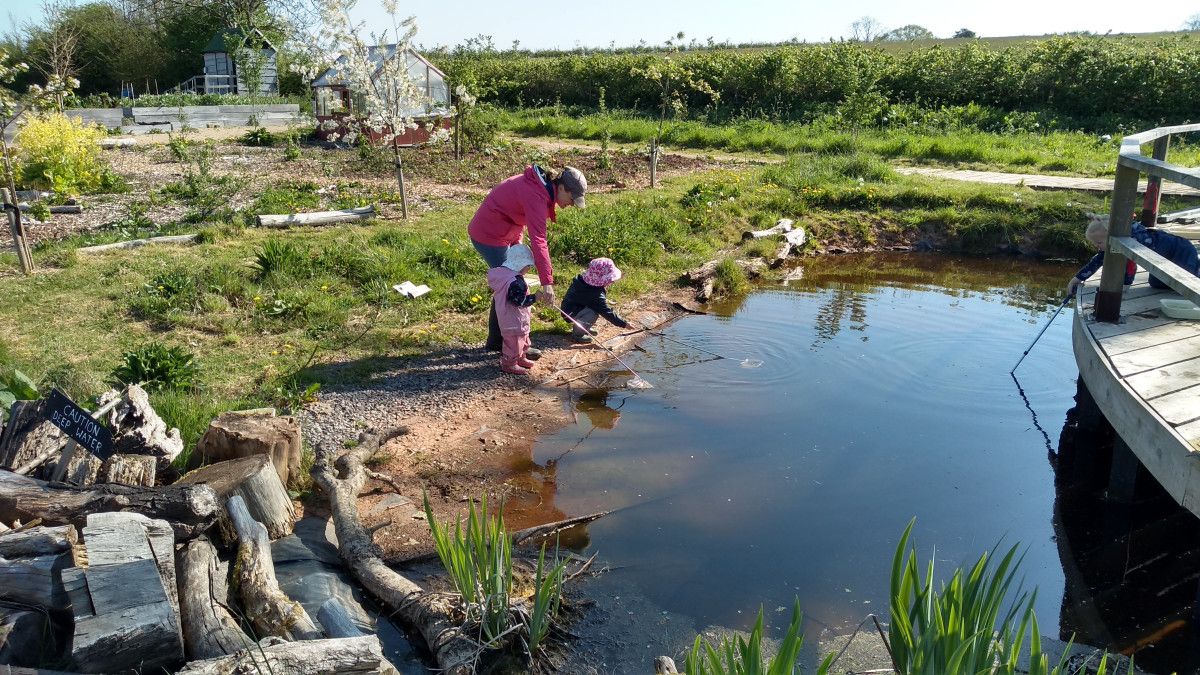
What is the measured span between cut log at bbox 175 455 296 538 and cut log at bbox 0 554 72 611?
91 centimetres

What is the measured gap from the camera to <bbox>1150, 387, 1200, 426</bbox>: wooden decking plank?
4504mm

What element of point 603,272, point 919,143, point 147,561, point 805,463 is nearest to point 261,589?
point 147,561

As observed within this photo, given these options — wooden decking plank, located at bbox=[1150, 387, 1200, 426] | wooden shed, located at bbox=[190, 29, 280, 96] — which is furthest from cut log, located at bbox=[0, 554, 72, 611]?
wooden shed, located at bbox=[190, 29, 280, 96]

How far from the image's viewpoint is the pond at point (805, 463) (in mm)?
4938

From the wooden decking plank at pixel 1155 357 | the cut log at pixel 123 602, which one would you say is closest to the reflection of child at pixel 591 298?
the wooden decking plank at pixel 1155 357

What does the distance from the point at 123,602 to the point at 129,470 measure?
1.40 metres

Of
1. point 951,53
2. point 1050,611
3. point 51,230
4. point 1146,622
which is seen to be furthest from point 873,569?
point 951,53

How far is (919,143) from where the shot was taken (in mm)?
18906

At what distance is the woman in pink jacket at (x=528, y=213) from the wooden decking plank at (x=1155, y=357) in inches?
151

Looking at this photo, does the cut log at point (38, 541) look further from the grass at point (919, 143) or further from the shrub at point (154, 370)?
the grass at point (919, 143)

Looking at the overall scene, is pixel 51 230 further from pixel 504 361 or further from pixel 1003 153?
pixel 1003 153

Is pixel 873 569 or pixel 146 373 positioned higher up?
pixel 146 373

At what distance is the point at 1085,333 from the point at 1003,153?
13.4 metres

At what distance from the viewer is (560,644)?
4301 millimetres
